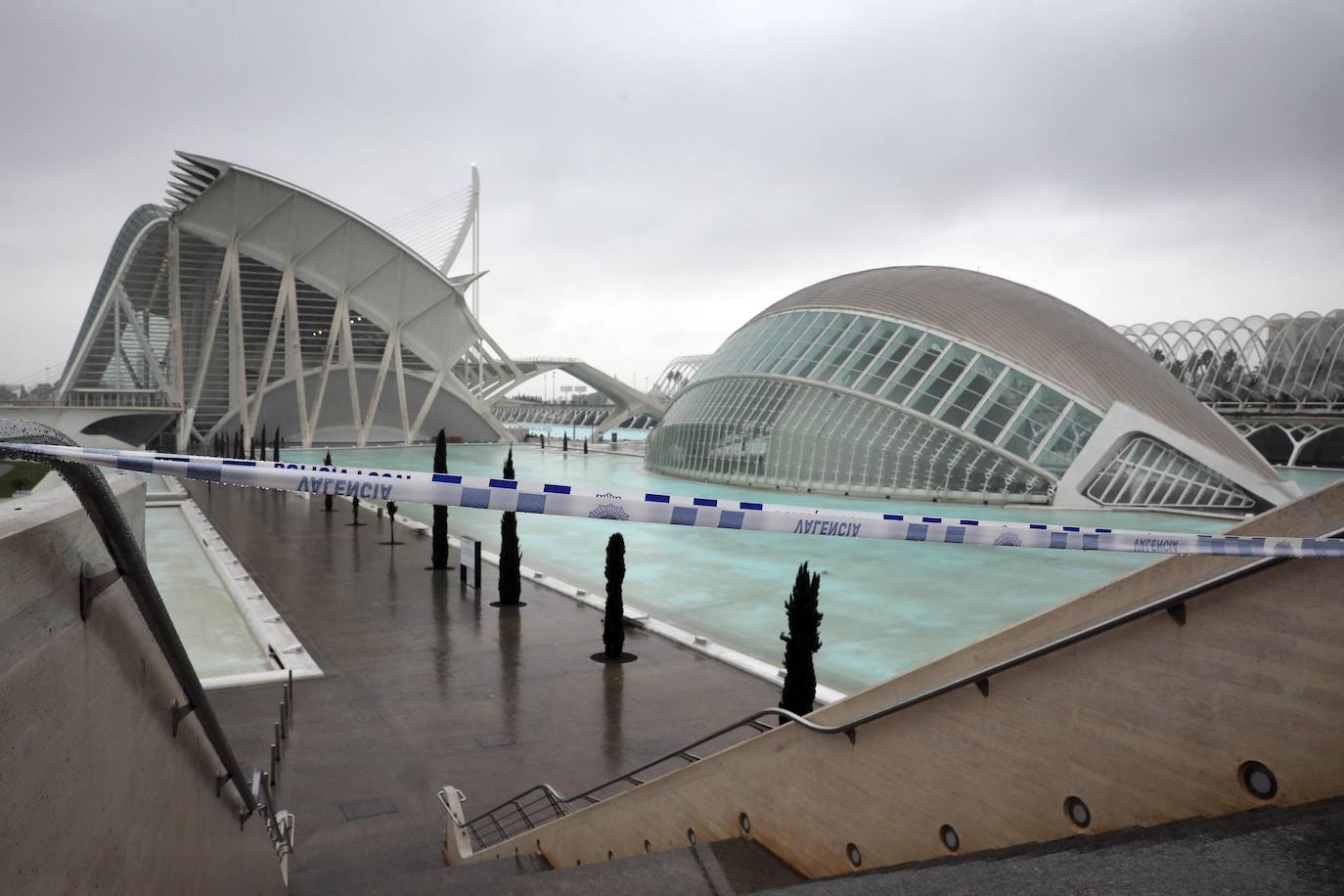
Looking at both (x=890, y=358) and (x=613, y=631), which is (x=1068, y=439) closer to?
(x=890, y=358)

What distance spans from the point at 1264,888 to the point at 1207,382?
294ft

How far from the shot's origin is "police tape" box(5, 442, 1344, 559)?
3.28 meters

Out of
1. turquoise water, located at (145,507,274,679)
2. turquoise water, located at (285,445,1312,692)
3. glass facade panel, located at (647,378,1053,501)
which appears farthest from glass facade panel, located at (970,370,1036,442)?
turquoise water, located at (145,507,274,679)

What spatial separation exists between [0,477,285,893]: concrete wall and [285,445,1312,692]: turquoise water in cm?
1044

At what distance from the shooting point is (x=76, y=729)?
2.16 metres

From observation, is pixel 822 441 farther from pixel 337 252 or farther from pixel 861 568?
pixel 337 252

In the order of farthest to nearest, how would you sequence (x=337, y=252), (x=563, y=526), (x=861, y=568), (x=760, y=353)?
1. (x=337, y=252)
2. (x=760, y=353)
3. (x=563, y=526)
4. (x=861, y=568)

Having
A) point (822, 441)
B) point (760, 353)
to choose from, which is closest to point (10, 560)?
point (822, 441)

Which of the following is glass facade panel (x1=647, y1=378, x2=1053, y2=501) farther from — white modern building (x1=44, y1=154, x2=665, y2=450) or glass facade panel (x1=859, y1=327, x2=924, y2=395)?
white modern building (x1=44, y1=154, x2=665, y2=450)

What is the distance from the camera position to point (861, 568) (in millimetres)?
21531

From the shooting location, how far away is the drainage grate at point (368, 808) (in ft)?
28.5

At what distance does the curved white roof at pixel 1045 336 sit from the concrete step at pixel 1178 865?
106 ft

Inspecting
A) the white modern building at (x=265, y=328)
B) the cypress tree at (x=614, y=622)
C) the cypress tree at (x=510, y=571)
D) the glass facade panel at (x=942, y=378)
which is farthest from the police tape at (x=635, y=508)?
the white modern building at (x=265, y=328)

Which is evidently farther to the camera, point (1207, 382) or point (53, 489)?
point (1207, 382)
